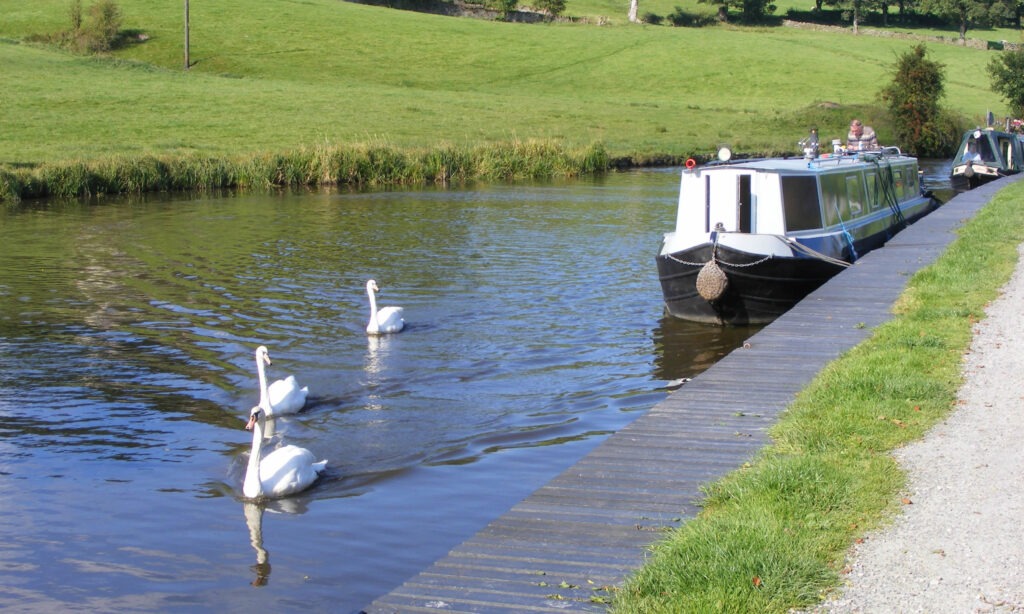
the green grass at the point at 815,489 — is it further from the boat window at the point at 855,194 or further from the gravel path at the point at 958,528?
the boat window at the point at 855,194

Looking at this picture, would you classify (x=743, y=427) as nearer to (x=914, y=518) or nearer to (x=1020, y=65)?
(x=914, y=518)

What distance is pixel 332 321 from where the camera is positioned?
57.2ft

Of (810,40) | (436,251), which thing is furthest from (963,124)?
(436,251)

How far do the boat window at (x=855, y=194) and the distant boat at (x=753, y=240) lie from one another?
0.51 meters

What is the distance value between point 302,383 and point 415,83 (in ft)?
197

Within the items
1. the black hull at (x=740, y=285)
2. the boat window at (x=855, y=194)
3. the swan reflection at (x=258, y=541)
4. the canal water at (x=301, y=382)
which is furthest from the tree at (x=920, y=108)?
the swan reflection at (x=258, y=541)

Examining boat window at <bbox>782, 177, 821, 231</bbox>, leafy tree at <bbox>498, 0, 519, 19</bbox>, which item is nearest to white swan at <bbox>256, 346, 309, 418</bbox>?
boat window at <bbox>782, 177, 821, 231</bbox>

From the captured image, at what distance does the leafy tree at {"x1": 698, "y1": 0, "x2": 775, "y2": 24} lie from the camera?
11062cm

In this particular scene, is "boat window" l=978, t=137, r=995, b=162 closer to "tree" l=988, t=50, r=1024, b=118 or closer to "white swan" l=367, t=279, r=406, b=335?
"tree" l=988, t=50, r=1024, b=118

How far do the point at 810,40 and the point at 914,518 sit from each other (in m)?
93.9

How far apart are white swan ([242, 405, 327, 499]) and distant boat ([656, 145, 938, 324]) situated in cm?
855

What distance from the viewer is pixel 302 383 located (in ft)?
45.3

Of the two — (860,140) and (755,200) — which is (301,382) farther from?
(860,140)

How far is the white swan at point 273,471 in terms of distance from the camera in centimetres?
962
